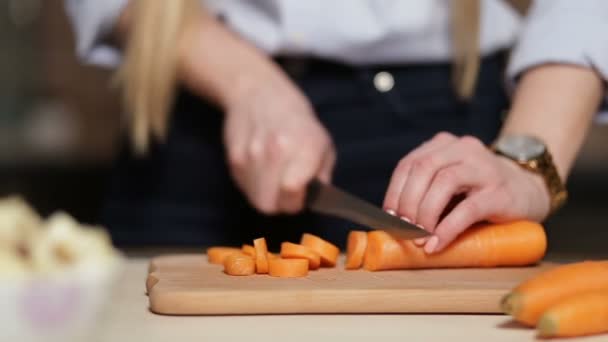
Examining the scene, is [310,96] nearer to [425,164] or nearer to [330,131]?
[330,131]

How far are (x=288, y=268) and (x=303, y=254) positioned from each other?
0.03 metres

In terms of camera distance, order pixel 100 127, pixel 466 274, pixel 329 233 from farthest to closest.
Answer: pixel 100 127
pixel 329 233
pixel 466 274

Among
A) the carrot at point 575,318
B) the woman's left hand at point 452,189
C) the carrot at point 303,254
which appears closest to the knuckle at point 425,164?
the woman's left hand at point 452,189

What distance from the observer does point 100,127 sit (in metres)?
2.83

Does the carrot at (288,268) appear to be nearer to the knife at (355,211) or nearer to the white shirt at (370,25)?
the knife at (355,211)

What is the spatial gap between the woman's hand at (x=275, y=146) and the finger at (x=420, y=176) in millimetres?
151

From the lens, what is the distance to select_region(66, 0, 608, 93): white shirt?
43.1 inches

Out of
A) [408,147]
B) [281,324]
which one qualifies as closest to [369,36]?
[408,147]

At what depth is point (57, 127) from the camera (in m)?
2.84

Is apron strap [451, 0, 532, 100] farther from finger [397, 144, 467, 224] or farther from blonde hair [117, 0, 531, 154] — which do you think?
finger [397, 144, 467, 224]

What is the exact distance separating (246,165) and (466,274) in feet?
1.01

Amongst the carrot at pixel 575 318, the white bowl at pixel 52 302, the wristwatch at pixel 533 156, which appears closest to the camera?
the white bowl at pixel 52 302

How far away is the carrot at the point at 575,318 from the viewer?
647 millimetres

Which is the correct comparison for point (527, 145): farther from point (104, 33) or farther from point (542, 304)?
point (104, 33)
